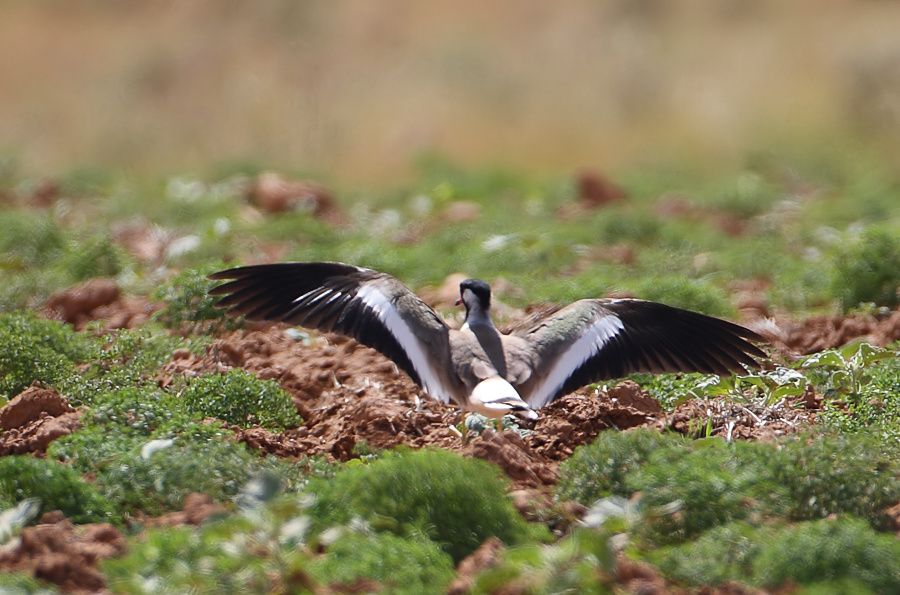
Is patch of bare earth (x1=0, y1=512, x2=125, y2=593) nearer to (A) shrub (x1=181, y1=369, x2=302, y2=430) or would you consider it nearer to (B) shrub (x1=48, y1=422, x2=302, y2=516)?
(B) shrub (x1=48, y1=422, x2=302, y2=516)

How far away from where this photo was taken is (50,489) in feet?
14.5

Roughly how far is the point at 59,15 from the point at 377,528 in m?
19.9

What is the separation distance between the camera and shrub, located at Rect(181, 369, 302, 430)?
561cm

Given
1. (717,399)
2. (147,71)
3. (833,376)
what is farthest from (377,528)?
(147,71)

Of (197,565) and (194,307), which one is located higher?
(194,307)

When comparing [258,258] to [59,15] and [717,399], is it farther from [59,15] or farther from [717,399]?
[59,15]

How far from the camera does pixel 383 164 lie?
1573cm

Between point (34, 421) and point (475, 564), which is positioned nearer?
point (475, 564)

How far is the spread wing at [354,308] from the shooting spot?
5.52 m

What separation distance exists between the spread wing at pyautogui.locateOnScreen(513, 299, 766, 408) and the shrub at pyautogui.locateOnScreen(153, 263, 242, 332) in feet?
6.29

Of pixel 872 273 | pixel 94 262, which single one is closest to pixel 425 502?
pixel 872 273

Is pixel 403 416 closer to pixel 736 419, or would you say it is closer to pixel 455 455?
pixel 455 455

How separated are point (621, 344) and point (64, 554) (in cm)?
264

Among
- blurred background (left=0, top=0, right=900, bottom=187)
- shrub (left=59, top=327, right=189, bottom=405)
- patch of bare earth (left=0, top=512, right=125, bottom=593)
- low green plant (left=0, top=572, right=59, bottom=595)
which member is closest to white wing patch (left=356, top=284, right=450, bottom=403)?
shrub (left=59, top=327, right=189, bottom=405)
